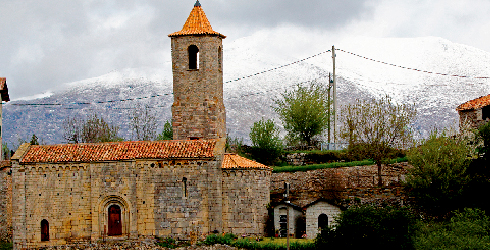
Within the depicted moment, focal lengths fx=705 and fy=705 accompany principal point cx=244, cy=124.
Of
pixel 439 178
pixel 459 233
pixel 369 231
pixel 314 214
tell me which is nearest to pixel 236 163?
pixel 314 214

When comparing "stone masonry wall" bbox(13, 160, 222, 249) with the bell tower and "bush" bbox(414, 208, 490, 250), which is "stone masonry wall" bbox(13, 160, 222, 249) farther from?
"bush" bbox(414, 208, 490, 250)

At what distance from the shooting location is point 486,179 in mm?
A: 46781

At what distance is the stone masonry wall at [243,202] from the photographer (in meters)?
43.2

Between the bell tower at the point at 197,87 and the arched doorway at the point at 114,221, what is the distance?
290 inches

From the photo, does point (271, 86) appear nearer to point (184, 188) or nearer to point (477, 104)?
point (477, 104)

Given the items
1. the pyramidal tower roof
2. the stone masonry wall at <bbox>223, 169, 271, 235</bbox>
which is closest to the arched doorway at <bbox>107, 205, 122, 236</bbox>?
the stone masonry wall at <bbox>223, 169, 271, 235</bbox>

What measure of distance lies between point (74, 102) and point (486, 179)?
122 m

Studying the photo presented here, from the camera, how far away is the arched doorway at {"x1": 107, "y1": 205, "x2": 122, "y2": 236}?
145 feet

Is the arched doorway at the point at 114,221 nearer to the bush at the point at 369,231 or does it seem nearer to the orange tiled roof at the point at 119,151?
the orange tiled roof at the point at 119,151

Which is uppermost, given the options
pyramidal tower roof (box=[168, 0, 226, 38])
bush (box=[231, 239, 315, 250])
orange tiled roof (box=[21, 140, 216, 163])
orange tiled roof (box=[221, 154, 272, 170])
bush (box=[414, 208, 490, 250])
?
pyramidal tower roof (box=[168, 0, 226, 38])

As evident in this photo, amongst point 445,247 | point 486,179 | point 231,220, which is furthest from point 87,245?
point 486,179

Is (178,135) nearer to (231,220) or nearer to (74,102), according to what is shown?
(231,220)

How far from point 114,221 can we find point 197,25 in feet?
49.7

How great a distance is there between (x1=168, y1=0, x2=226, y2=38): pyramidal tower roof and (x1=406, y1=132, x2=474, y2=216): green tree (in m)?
16.5
